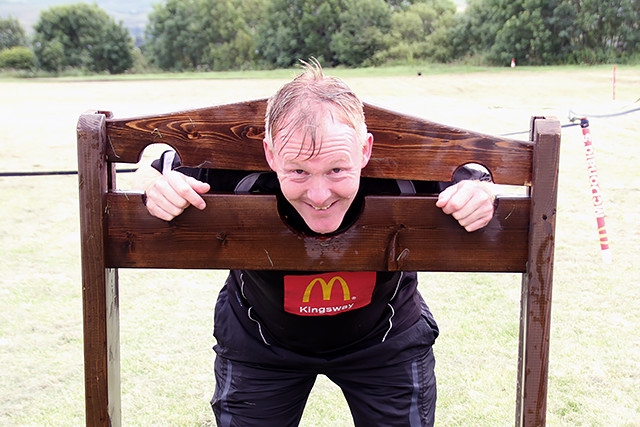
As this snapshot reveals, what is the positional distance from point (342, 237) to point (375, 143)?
269 mm

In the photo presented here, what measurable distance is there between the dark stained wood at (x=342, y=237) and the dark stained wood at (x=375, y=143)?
88 mm

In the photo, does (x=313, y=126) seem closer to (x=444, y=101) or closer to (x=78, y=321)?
(x=78, y=321)

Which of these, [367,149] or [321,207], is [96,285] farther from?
[367,149]

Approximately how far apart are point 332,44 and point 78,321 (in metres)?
45.3

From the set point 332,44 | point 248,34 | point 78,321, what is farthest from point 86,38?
point 78,321

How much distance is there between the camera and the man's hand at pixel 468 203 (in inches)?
77.9

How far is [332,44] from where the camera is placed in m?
48.5

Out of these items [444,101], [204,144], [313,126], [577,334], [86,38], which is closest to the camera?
[313,126]

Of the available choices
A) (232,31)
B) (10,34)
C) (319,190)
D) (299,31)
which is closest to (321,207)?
(319,190)

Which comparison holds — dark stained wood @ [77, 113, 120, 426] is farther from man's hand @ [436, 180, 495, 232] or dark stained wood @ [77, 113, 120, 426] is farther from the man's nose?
man's hand @ [436, 180, 495, 232]

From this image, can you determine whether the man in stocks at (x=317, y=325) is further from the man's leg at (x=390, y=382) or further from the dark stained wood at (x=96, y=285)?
the dark stained wood at (x=96, y=285)

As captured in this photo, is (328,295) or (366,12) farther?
(366,12)

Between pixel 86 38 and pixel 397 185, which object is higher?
pixel 86 38

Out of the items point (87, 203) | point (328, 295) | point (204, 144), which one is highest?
point (204, 144)
